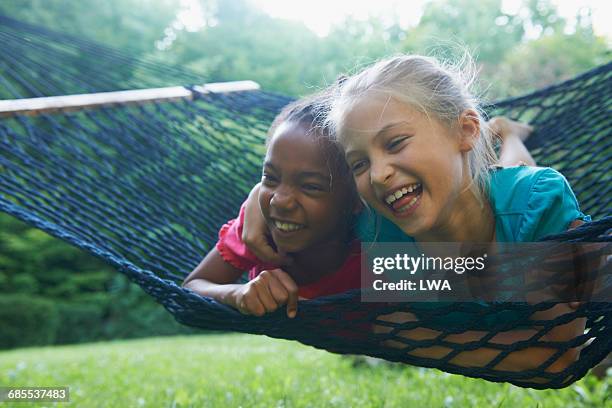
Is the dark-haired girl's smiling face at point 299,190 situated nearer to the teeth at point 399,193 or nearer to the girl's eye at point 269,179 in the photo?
the girl's eye at point 269,179

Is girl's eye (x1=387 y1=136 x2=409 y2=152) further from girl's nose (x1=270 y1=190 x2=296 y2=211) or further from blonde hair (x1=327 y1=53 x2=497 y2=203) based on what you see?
girl's nose (x1=270 y1=190 x2=296 y2=211)

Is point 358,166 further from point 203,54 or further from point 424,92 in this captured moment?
point 203,54

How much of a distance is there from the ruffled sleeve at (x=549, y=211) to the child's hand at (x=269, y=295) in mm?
446

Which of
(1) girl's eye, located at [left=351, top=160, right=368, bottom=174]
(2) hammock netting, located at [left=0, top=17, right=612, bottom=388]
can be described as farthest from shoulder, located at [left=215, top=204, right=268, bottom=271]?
(1) girl's eye, located at [left=351, top=160, right=368, bottom=174]

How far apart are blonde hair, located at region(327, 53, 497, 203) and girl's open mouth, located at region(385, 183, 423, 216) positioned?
0.15 m

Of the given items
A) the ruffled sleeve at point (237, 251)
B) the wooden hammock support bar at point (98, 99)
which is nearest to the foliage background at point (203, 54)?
the wooden hammock support bar at point (98, 99)

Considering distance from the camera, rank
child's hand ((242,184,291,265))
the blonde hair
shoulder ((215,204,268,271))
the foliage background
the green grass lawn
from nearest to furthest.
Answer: the blonde hair < child's hand ((242,184,291,265)) < shoulder ((215,204,268,271)) < the green grass lawn < the foliage background

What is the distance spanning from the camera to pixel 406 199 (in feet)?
3.76

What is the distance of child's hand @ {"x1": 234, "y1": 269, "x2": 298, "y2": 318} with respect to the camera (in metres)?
1.14

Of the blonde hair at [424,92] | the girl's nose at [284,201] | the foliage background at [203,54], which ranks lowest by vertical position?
the girl's nose at [284,201]

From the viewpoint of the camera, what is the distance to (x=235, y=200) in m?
2.10

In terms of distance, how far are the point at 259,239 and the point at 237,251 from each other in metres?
0.16

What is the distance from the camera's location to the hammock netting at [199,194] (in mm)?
1088

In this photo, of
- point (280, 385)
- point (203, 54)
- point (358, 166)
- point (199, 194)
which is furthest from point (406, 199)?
point (203, 54)
